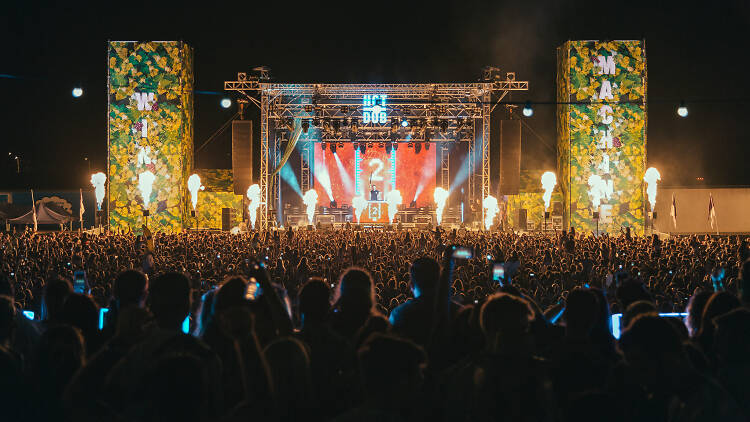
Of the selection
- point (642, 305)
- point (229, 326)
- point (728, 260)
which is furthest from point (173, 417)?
point (728, 260)

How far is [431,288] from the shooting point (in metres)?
4.33

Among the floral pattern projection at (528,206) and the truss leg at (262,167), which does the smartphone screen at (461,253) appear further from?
the floral pattern projection at (528,206)

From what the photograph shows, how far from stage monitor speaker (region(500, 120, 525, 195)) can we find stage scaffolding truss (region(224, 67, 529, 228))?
122cm

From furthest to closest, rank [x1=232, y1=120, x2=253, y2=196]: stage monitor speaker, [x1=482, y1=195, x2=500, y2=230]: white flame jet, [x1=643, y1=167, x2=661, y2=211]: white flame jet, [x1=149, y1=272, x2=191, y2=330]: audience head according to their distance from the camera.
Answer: [x1=482, y1=195, x2=500, y2=230]: white flame jet, [x1=232, y1=120, x2=253, y2=196]: stage monitor speaker, [x1=643, y1=167, x2=661, y2=211]: white flame jet, [x1=149, y1=272, x2=191, y2=330]: audience head

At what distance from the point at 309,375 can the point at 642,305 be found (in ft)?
7.84

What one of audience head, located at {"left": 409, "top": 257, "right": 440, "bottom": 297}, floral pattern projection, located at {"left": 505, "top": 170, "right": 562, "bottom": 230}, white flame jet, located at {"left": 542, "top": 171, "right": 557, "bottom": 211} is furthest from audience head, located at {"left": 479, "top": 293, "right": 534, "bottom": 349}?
floral pattern projection, located at {"left": 505, "top": 170, "right": 562, "bottom": 230}

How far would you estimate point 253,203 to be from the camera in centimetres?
3128

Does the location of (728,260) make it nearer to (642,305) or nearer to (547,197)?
(642,305)

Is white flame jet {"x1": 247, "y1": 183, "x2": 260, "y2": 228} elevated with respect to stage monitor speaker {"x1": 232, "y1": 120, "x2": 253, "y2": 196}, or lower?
lower

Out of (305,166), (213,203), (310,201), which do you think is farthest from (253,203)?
(305,166)

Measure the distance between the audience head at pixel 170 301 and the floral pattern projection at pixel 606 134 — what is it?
27.4 m

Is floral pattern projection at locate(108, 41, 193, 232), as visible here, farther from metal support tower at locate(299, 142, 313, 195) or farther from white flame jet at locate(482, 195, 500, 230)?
white flame jet at locate(482, 195, 500, 230)

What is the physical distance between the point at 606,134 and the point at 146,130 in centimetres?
2021

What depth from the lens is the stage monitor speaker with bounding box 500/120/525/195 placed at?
29.0 metres
